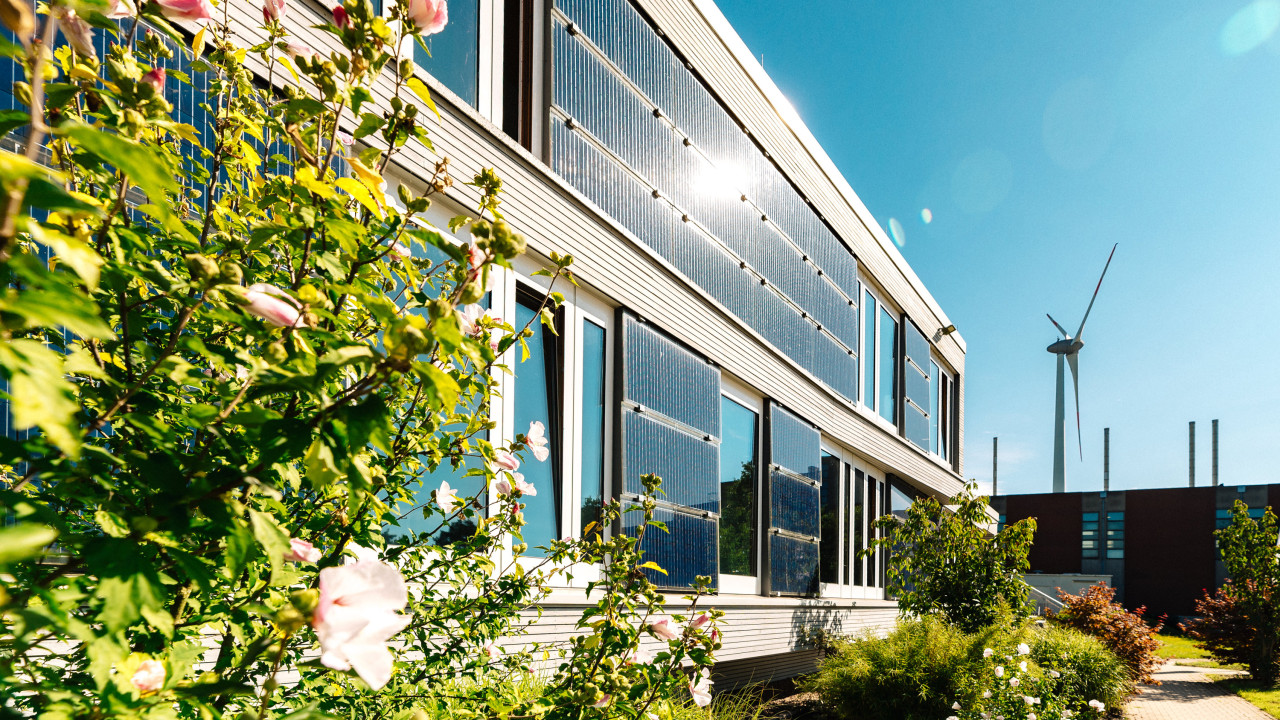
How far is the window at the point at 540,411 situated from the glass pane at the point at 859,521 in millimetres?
8382

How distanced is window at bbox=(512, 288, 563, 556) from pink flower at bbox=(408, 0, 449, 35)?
11.8 ft

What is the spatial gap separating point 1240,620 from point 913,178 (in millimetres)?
16473

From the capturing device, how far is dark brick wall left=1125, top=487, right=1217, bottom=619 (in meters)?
31.7

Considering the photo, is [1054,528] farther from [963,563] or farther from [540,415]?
[540,415]

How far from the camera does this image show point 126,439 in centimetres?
153

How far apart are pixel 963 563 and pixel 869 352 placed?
4.23 metres

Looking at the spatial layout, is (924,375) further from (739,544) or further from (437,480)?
(437,480)

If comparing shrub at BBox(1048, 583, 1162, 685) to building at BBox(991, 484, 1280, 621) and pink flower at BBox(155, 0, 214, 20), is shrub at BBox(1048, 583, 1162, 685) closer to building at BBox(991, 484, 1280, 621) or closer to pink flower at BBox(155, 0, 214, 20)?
pink flower at BBox(155, 0, 214, 20)

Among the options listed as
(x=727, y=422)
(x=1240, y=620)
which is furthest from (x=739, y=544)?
(x=1240, y=620)

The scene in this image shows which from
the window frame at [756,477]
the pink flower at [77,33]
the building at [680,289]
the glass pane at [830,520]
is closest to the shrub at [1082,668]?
the building at [680,289]

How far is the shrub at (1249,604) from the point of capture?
14.0 m

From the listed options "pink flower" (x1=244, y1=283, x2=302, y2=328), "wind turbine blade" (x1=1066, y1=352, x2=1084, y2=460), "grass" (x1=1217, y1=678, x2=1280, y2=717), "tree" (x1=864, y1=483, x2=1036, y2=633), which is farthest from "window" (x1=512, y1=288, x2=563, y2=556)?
"wind turbine blade" (x1=1066, y1=352, x2=1084, y2=460)

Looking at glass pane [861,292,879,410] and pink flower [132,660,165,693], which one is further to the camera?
glass pane [861,292,879,410]

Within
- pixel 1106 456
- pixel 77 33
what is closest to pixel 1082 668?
pixel 77 33
